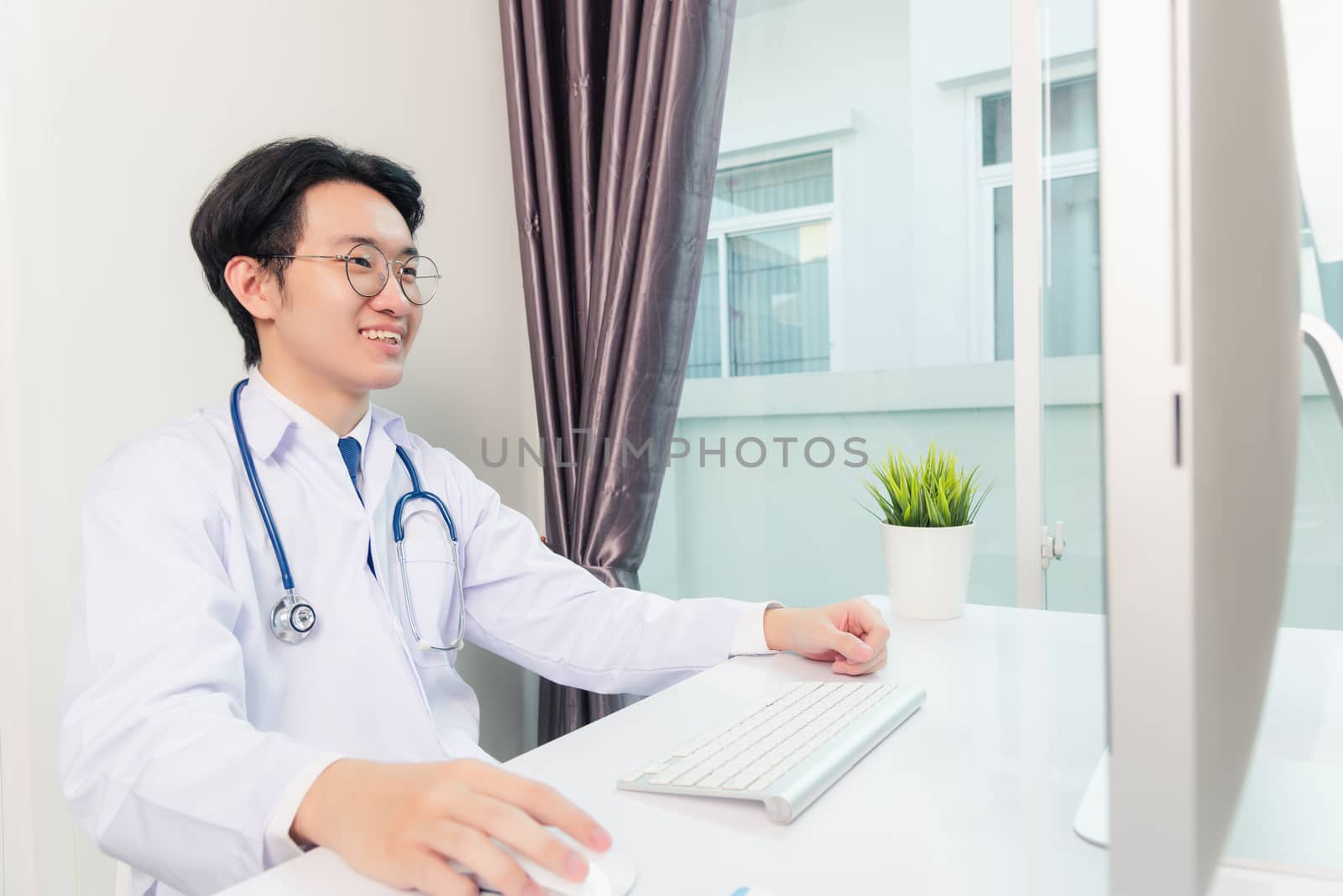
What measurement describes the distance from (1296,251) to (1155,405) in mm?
332

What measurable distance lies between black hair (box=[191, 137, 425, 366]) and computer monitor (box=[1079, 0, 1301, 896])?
106 centimetres

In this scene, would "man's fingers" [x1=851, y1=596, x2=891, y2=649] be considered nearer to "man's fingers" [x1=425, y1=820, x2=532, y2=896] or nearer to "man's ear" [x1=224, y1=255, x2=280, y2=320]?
"man's fingers" [x1=425, y1=820, x2=532, y2=896]

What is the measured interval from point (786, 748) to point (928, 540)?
1.92ft

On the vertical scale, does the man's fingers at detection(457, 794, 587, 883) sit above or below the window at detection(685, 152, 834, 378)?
below

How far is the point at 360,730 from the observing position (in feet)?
3.38

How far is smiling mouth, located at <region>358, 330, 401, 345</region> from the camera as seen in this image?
1159mm

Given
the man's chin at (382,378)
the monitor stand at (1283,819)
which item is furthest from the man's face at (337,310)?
the monitor stand at (1283,819)

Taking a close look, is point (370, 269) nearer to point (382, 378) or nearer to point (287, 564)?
point (382, 378)

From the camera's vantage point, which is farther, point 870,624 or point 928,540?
point 928,540

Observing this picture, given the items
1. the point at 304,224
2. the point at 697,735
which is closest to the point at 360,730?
the point at 697,735

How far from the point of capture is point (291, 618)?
967mm

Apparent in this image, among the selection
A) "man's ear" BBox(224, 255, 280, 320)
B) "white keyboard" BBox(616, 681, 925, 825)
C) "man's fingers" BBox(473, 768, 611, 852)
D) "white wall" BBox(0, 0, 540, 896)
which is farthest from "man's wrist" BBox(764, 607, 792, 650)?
"white wall" BBox(0, 0, 540, 896)

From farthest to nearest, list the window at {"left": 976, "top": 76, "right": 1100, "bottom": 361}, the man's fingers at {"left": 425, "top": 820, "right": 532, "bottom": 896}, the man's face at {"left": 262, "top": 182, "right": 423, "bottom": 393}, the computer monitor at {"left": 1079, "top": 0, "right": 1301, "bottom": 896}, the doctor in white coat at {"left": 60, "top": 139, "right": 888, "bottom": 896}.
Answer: the window at {"left": 976, "top": 76, "right": 1100, "bottom": 361} < the man's face at {"left": 262, "top": 182, "right": 423, "bottom": 393} < the doctor in white coat at {"left": 60, "top": 139, "right": 888, "bottom": 896} < the man's fingers at {"left": 425, "top": 820, "right": 532, "bottom": 896} < the computer monitor at {"left": 1079, "top": 0, "right": 1301, "bottom": 896}

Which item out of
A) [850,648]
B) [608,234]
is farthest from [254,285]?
[850,648]
